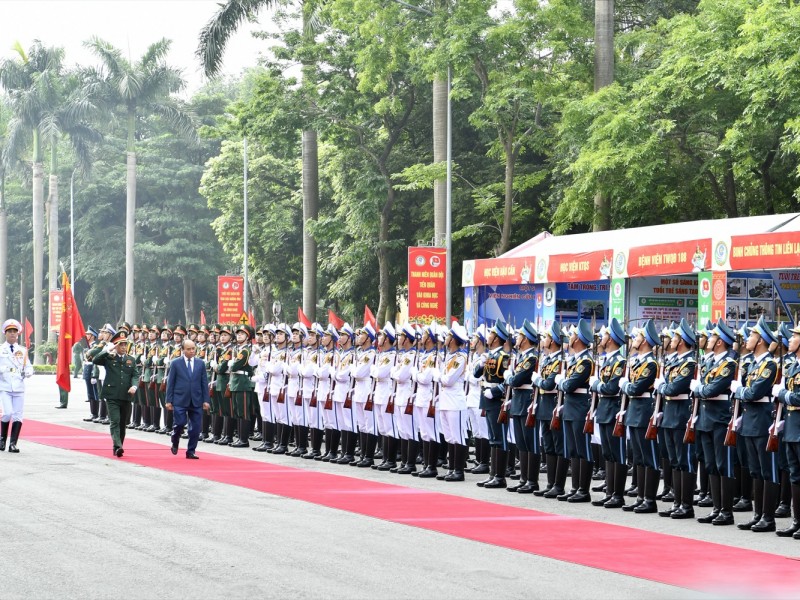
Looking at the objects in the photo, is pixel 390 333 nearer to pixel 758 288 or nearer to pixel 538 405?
pixel 538 405

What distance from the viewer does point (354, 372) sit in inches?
696

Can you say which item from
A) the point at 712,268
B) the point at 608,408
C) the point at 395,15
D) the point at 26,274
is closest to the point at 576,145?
the point at 395,15

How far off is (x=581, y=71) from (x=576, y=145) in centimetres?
309

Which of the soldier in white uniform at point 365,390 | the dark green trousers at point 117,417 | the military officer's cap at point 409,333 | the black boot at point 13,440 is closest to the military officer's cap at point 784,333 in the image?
the military officer's cap at point 409,333

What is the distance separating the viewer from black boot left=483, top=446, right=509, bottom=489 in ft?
48.3

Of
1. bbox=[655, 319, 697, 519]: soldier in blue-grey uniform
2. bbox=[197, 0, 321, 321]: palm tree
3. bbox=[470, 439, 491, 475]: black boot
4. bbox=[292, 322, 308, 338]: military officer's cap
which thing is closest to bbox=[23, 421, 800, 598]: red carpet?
bbox=[655, 319, 697, 519]: soldier in blue-grey uniform

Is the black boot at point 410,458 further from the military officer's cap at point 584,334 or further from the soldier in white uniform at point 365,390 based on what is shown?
the military officer's cap at point 584,334

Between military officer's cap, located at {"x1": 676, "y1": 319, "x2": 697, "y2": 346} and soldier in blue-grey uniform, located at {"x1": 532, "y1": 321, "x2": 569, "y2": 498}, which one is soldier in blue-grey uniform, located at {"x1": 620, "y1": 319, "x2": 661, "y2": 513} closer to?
military officer's cap, located at {"x1": 676, "y1": 319, "x2": 697, "y2": 346}

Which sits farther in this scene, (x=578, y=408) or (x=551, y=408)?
(x=551, y=408)

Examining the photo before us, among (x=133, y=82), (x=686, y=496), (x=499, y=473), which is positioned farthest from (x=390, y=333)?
(x=133, y=82)

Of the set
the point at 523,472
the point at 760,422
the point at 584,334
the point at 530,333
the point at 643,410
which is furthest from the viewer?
the point at 523,472

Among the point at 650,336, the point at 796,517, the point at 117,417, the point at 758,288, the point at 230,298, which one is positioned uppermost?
the point at 230,298

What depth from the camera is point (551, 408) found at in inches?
542

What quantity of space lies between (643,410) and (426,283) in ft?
47.4
